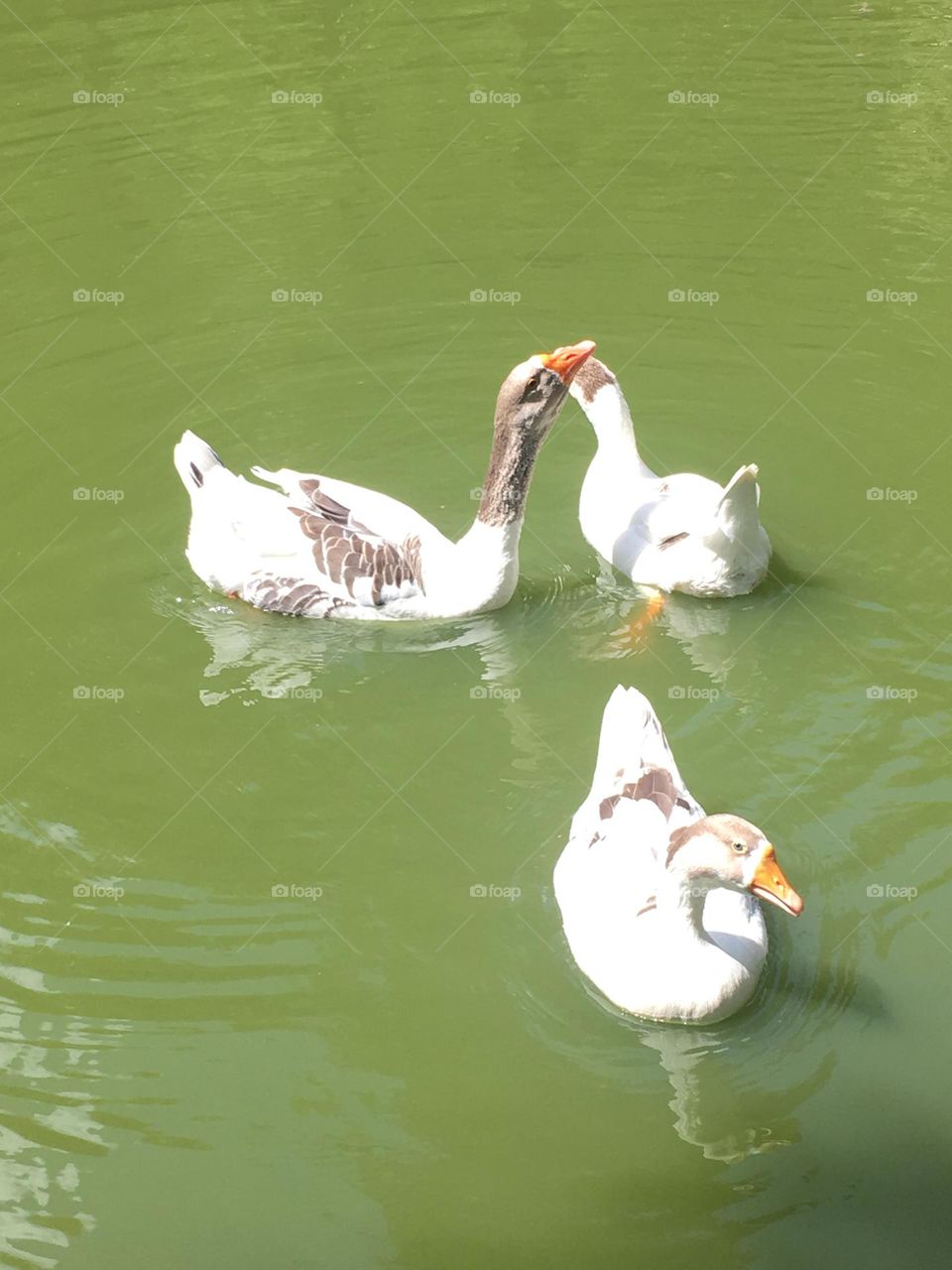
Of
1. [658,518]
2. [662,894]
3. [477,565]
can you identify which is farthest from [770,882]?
[658,518]

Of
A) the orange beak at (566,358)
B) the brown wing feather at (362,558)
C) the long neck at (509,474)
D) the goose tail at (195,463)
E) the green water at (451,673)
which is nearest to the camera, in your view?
the green water at (451,673)

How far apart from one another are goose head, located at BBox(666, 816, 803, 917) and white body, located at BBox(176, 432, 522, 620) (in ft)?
8.70

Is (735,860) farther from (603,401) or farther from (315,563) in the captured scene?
(603,401)

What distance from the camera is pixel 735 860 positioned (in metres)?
5.26

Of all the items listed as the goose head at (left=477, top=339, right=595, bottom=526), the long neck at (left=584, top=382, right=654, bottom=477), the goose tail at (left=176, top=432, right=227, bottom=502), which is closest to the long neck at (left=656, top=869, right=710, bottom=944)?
the goose head at (left=477, top=339, right=595, bottom=526)

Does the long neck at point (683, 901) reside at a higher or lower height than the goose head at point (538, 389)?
lower

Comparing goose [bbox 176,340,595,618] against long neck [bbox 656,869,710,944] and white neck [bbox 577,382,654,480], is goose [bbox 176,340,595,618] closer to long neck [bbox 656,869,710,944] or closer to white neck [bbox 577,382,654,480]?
white neck [bbox 577,382,654,480]

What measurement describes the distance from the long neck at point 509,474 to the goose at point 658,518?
0.66 m

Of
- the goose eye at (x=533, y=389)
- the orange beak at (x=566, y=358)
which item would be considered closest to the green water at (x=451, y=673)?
the goose eye at (x=533, y=389)

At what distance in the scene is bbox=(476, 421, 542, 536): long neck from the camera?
298 inches

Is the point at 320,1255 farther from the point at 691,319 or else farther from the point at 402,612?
the point at 691,319

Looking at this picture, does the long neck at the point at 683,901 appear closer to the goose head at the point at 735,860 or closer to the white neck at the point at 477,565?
the goose head at the point at 735,860

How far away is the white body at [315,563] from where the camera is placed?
7715 millimetres

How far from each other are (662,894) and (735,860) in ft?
1.38
